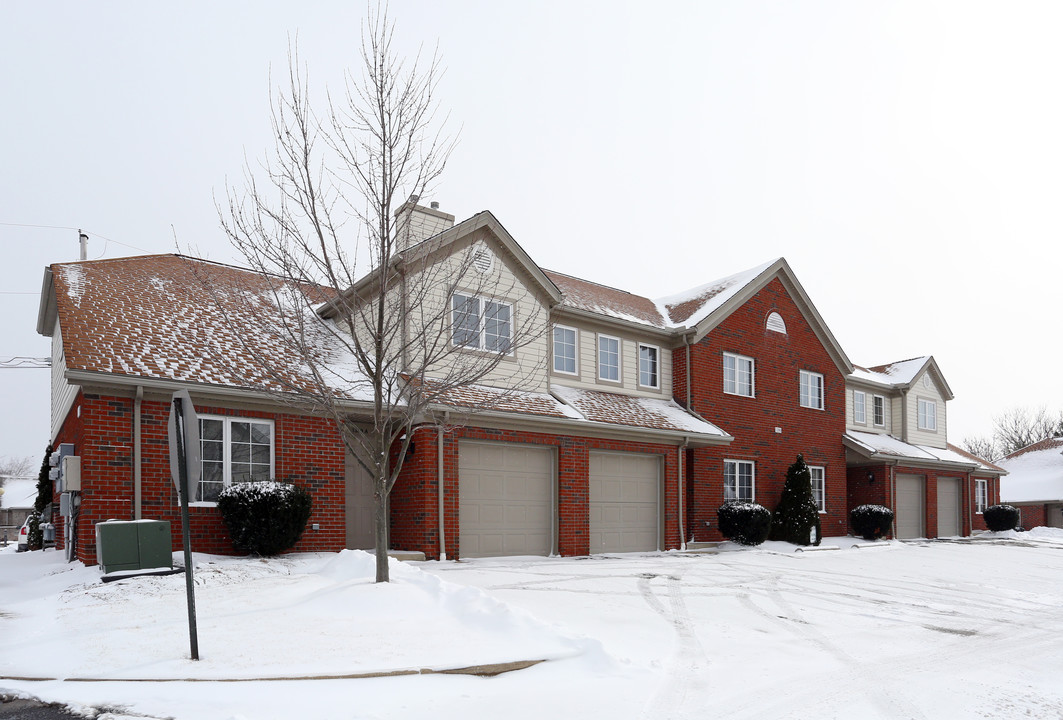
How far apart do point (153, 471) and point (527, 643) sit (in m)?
7.50

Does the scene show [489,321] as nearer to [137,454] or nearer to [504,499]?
[504,499]

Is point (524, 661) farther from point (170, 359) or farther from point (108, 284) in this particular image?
point (108, 284)

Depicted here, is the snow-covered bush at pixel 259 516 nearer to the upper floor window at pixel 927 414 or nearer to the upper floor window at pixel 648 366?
the upper floor window at pixel 648 366

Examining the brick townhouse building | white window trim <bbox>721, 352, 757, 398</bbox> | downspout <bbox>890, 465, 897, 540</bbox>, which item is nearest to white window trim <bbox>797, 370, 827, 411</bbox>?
the brick townhouse building

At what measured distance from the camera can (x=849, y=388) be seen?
28.3 metres

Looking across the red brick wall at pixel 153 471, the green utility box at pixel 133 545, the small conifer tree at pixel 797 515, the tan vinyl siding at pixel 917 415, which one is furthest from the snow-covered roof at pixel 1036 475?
the green utility box at pixel 133 545

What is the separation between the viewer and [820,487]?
81.6ft

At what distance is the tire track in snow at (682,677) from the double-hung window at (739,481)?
11.6m

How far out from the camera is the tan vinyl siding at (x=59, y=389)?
15047mm

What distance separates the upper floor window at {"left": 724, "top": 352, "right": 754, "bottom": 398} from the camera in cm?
2212

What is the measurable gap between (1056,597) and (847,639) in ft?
21.8

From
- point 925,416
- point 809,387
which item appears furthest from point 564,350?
point 925,416

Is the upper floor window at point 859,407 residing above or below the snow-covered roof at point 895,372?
below

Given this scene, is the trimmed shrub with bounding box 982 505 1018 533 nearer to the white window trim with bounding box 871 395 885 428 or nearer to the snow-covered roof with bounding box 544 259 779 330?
the white window trim with bounding box 871 395 885 428
